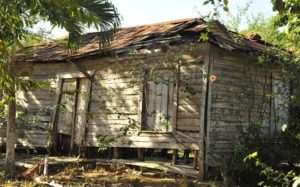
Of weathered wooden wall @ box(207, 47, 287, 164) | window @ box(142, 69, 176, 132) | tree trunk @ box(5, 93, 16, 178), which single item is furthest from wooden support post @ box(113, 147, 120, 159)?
weathered wooden wall @ box(207, 47, 287, 164)

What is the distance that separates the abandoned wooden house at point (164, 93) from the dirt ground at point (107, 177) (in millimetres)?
646

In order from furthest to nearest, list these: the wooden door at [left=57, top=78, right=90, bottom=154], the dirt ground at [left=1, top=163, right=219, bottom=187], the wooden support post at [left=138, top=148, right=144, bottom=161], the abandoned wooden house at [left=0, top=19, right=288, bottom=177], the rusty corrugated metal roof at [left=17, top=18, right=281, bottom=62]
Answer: the wooden door at [left=57, top=78, right=90, bottom=154], the wooden support post at [left=138, top=148, right=144, bottom=161], the abandoned wooden house at [left=0, top=19, right=288, bottom=177], the rusty corrugated metal roof at [left=17, top=18, right=281, bottom=62], the dirt ground at [left=1, top=163, right=219, bottom=187]

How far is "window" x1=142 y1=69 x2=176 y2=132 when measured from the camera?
1079cm

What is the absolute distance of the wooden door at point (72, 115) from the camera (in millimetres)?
13055

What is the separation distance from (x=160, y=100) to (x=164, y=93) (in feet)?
0.70

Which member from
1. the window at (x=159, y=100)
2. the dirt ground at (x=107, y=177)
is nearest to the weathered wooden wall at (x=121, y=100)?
the window at (x=159, y=100)

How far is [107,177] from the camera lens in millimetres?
10484

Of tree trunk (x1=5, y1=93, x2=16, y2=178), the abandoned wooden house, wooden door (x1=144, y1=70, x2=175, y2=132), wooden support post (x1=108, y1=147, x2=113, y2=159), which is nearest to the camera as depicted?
the abandoned wooden house

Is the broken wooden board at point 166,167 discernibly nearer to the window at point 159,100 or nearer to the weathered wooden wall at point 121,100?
the weathered wooden wall at point 121,100

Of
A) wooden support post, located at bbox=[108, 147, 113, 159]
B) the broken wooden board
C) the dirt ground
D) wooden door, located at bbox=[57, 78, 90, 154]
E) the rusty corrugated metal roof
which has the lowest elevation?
the dirt ground

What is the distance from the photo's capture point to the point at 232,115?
10.8m

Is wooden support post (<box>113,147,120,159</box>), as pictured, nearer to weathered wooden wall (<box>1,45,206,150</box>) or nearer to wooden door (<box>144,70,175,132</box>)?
weathered wooden wall (<box>1,45,206,150</box>)

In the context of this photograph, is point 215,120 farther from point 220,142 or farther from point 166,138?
point 166,138

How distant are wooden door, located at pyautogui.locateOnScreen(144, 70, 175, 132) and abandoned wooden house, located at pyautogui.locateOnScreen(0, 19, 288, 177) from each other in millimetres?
26
